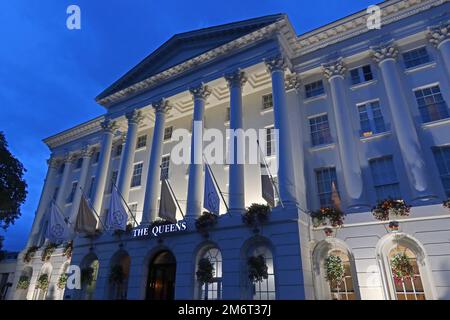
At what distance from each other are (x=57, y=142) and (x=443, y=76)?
35407 millimetres

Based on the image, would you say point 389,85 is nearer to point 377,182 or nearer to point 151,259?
point 377,182

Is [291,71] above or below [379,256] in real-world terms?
above

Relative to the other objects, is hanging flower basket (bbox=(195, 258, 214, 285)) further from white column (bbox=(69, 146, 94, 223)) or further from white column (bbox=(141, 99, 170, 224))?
white column (bbox=(69, 146, 94, 223))

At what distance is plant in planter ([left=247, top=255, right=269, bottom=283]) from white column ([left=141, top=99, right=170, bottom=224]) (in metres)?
7.91

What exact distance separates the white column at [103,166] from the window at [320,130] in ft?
54.3

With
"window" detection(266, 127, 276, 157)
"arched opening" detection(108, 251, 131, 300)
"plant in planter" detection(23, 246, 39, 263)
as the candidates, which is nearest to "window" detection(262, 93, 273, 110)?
"window" detection(266, 127, 276, 157)

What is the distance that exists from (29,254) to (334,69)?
28595mm

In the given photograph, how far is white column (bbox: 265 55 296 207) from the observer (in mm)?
15427

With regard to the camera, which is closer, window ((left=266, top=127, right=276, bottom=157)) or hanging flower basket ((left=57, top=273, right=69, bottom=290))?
window ((left=266, top=127, right=276, bottom=157))

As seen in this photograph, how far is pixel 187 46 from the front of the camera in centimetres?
2330

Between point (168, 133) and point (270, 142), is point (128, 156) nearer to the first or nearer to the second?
point (168, 133)

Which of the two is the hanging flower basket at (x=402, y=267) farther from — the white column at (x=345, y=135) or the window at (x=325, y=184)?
the window at (x=325, y=184)
